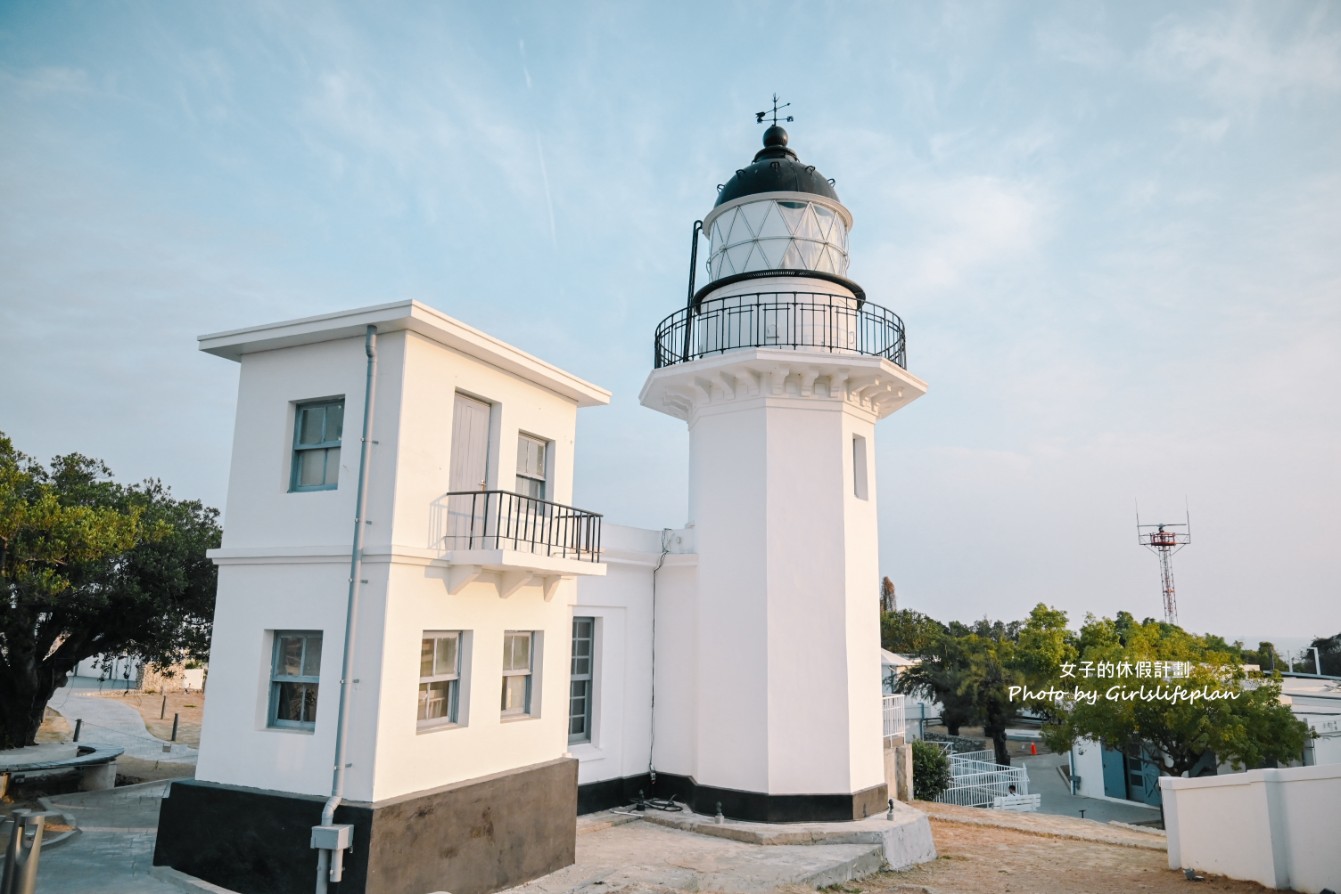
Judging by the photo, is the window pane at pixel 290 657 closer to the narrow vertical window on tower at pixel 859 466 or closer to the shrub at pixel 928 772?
the narrow vertical window on tower at pixel 859 466

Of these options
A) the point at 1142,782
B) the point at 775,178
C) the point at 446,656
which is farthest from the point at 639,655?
the point at 1142,782

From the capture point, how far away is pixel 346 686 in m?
8.16

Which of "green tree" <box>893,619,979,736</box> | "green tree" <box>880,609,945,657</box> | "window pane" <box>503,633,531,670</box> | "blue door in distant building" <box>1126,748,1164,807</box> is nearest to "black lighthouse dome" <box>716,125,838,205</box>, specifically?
"window pane" <box>503,633,531,670</box>

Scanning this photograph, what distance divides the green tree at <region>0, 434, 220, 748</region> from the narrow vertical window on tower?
11.3 metres

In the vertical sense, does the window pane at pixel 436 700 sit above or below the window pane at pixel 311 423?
below

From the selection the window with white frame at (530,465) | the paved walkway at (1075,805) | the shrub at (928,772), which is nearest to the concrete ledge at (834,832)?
the window with white frame at (530,465)

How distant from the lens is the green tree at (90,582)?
502 inches

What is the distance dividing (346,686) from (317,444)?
2595 mm

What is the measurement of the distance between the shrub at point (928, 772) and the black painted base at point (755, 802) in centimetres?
816

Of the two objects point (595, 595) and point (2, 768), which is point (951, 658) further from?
point (2, 768)

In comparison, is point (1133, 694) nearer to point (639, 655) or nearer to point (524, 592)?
point (639, 655)

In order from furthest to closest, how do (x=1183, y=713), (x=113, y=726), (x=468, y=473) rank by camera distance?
(x=113, y=726) → (x=1183, y=713) → (x=468, y=473)

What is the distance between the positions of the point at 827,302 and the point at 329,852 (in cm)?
1064

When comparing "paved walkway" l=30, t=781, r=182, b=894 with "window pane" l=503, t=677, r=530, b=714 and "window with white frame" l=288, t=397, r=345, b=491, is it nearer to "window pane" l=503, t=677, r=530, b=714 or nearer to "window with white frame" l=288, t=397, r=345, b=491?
"window pane" l=503, t=677, r=530, b=714
